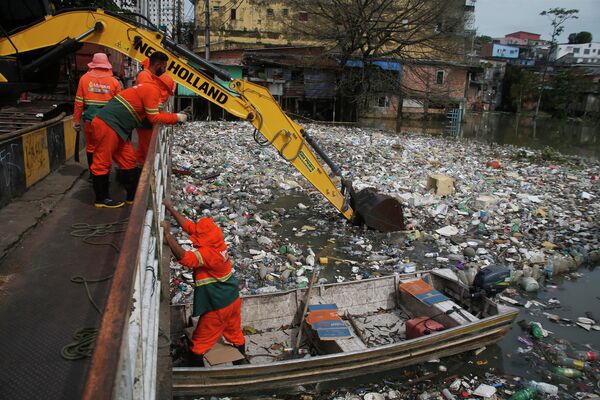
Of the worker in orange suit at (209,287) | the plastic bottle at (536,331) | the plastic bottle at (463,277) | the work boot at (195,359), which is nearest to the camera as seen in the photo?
the worker in orange suit at (209,287)

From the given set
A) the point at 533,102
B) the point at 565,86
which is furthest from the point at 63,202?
the point at 533,102

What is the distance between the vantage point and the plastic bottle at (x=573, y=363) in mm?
4837

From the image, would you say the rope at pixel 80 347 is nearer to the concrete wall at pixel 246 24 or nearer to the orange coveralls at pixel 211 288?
the orange coveralls at pixel 211 288

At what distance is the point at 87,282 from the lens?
10.0 ft

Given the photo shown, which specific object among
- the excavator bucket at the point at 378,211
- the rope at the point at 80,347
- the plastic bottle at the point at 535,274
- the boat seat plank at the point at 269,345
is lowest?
the boat seat plank at the point at 269,345

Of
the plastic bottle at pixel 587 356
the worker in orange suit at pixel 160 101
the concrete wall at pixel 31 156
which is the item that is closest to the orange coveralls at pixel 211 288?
the worker in orange suit at pixel 160 101

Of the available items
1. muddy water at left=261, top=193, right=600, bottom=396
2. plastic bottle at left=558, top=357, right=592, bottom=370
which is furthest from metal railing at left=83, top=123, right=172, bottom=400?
plastic bottle at left=558, top=357, right=592, bottom=370

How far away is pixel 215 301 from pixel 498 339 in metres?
3.14

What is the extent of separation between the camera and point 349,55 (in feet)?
78.1

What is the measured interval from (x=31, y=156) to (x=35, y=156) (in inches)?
4.7

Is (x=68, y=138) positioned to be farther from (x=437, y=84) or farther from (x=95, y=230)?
(x=437, y=84)

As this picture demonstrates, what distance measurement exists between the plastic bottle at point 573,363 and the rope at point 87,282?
4686mm

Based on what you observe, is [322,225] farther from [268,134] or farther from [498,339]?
[498,339]

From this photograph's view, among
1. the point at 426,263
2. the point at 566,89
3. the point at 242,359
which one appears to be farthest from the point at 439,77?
the point at 242,359
